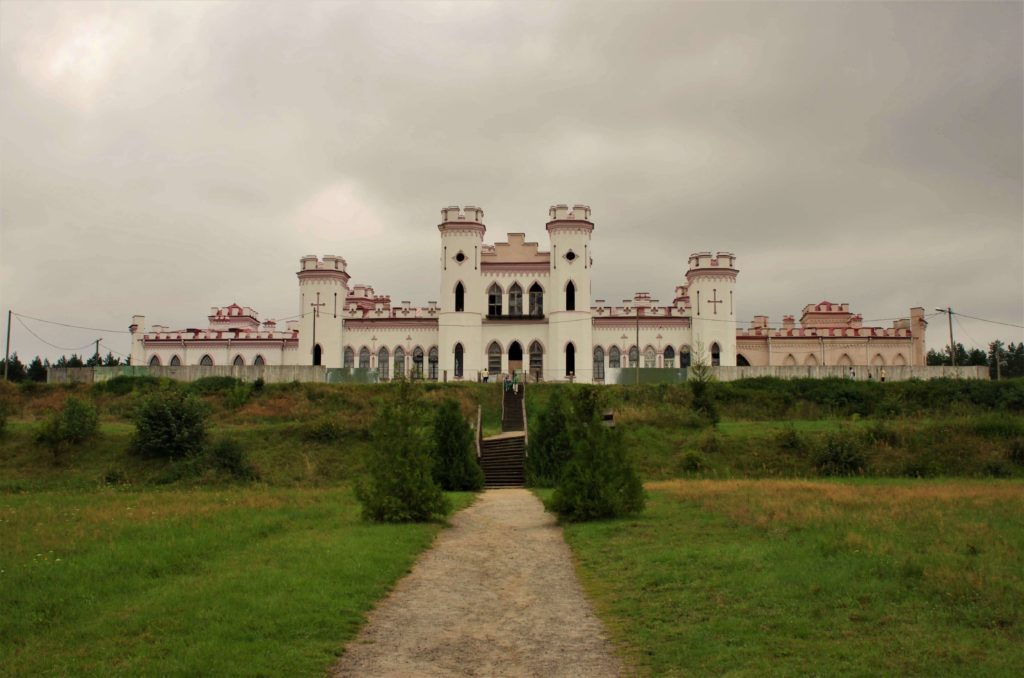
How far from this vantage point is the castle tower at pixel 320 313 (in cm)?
5359

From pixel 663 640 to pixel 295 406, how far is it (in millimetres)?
31250

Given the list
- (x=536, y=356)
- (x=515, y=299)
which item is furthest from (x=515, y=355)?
(x=515, y=299)

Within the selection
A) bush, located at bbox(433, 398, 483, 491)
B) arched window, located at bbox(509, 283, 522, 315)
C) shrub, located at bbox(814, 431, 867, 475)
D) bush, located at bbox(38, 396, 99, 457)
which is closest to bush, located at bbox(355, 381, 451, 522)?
bush, located at bbox(433, 398, 483, 491)

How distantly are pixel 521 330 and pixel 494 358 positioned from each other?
90.3 inches

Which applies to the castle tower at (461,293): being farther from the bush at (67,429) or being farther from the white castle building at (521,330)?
the bush at (67,429)

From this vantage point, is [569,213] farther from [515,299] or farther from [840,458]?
[840,458]

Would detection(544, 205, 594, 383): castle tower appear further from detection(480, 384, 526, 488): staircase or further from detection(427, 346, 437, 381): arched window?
detection(480, 384, 526, 488): staircase

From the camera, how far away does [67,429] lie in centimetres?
2947

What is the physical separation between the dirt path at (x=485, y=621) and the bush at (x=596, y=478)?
2102 millimetres

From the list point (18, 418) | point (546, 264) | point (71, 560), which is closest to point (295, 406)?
point (18, 418)

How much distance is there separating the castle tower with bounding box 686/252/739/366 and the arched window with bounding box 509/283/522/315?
10.5 m

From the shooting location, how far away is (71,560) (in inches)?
469

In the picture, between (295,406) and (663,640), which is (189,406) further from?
(663,640)

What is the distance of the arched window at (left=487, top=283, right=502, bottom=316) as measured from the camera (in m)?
52.6
